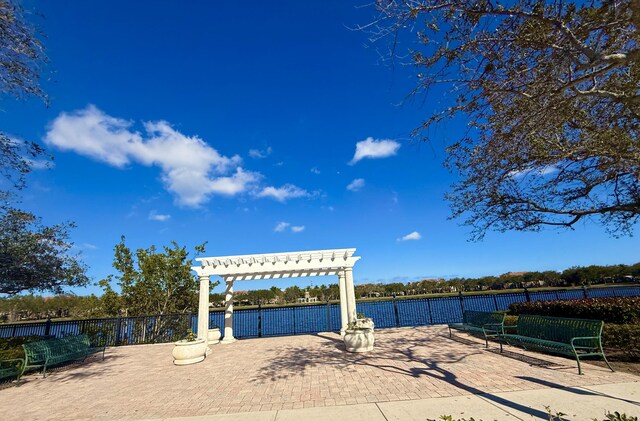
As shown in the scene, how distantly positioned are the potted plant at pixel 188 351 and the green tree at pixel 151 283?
26.7ft

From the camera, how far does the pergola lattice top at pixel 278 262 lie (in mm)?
11758

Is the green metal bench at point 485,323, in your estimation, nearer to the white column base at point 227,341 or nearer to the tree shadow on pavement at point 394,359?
the tree shadow on pavement at point 394,359

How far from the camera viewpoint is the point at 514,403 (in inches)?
160

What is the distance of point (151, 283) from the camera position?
1579 centimetres

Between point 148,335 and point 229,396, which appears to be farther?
point 148,335

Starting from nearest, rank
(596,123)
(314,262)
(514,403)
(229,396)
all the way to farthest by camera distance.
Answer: (514,403)
(229,396)
(596,123)
(314,262)

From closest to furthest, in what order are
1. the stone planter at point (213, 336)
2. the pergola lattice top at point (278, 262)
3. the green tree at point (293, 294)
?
the pergola lattice top at point (278, 262) → the stone planter at point (213, 336) → the green tree at point (293, 294)

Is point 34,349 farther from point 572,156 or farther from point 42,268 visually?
point 572,156

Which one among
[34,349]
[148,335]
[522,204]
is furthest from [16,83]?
[522,204]

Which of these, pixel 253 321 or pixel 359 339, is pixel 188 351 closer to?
pixel 359 339

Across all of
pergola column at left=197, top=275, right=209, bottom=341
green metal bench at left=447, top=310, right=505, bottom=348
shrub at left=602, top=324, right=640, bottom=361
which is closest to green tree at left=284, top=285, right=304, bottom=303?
pergola column at left=197, top=275, right=209, bottom=341

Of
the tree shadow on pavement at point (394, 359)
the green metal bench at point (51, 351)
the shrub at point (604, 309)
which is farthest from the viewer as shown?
the green metal bench at point (51, 351)

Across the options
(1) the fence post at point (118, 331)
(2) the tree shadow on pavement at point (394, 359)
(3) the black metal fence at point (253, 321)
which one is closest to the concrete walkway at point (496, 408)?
(2) the tree shadow on pavement at point (394, 359)

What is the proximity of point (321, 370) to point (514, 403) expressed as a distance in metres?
3.99
